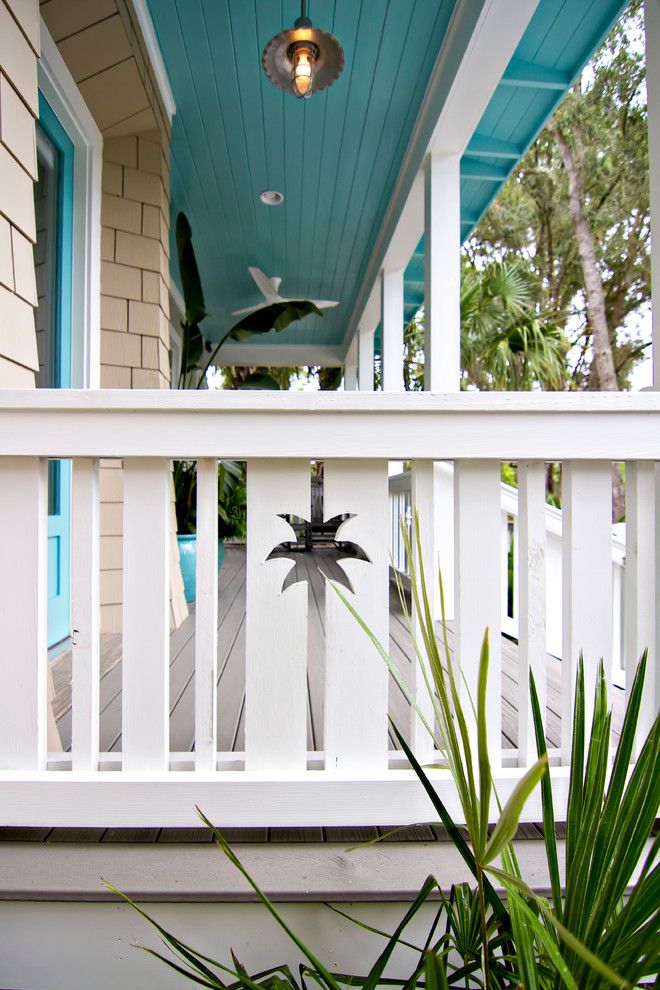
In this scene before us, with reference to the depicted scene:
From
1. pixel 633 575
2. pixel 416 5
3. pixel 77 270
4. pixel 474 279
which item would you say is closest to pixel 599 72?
pixel 474 279

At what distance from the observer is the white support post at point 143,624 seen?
1.03 meters

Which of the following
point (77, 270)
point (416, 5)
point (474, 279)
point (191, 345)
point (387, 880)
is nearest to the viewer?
point (387, 880)

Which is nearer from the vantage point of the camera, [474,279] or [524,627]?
[524,627]

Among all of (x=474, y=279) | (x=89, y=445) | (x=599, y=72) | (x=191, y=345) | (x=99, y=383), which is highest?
(x=599, y=72)

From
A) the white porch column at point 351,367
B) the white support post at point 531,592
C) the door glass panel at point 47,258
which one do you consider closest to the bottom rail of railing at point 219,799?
the white support post at point 531,592

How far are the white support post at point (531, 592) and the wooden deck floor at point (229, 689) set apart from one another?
1.12 ft

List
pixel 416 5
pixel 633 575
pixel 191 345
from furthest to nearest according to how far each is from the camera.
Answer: pixel 191 345 → pixel 416 5 → pixel 633 575

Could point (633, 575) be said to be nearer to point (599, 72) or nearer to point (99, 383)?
point (99, 383)

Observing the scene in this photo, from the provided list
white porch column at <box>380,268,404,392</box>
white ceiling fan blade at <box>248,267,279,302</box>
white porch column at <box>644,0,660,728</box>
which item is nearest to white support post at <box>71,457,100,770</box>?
white porch column at <box>644,0,660,728</box>

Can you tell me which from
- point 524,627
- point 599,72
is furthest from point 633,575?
point 599,72

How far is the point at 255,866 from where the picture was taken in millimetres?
978

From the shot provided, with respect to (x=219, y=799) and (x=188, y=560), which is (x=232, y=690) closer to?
(x=219, y=799)

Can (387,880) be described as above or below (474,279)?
below

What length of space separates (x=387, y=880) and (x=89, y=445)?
3.08 ft
